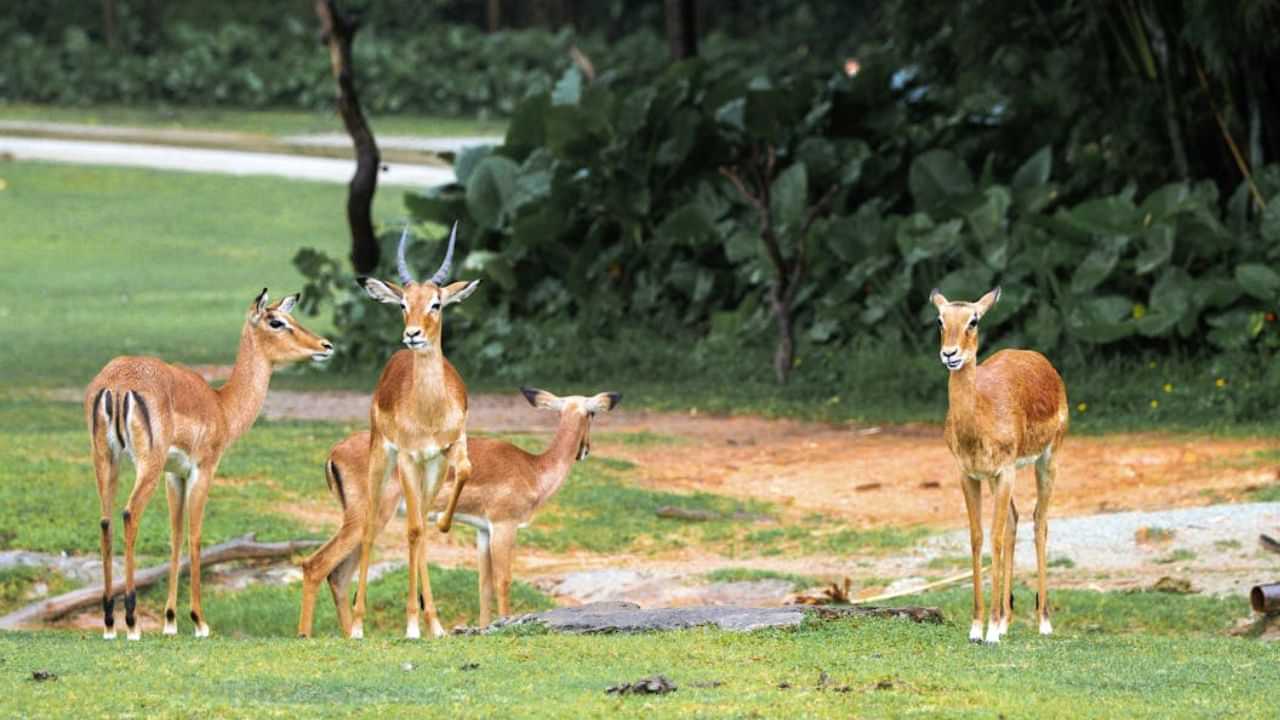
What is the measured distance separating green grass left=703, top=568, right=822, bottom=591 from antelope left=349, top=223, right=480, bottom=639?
9.13 feet

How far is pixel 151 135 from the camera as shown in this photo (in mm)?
41688

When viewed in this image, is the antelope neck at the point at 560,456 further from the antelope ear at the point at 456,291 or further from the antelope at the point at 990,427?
the antelope at the point at 990,427

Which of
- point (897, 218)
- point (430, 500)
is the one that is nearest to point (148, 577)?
point (430, 500)

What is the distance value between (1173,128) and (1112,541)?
25.8 feet

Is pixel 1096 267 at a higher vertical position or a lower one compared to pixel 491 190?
lower

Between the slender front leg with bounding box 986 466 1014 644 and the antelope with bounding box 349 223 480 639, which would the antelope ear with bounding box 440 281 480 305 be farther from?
the slender front leg with bounding box 986 466 1014 644

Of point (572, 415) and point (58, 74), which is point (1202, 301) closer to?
point (572, 415)

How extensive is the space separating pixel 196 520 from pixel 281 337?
1.18 meters

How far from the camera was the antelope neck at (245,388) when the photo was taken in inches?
402

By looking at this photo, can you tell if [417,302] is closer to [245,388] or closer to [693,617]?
[245,388]

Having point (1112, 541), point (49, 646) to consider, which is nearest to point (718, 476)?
point (1112, 541)

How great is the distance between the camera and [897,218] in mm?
19953

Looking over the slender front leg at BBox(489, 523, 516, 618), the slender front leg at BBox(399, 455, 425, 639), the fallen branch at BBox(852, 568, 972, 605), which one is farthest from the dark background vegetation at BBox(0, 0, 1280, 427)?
the slender front leg at BBox(399, 455, 425, 639)

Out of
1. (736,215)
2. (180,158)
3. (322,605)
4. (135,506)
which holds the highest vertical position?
(180,158)
